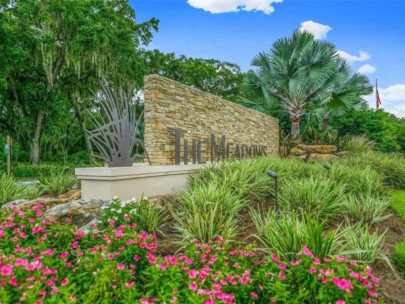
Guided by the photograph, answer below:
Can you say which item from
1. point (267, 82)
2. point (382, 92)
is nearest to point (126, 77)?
point (267, 82)

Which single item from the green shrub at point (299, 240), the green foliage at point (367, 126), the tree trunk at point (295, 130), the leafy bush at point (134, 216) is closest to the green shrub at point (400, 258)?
the green shrub at point (299, 240)

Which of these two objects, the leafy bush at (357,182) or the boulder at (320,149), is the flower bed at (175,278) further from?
the boulder at (320,149)

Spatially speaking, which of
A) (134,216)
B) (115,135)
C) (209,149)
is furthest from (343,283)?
(209,149)

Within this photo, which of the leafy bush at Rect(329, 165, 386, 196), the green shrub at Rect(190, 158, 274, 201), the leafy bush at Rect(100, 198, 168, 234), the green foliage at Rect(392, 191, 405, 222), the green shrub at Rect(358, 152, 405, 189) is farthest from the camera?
the green shrub at Rect(358, 152, 405, 189)

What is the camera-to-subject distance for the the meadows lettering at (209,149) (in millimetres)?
5777

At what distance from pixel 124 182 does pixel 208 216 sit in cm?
158

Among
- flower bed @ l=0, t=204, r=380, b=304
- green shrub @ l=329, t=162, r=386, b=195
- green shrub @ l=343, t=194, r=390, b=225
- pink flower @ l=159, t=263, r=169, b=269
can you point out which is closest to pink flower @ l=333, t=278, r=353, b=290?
flower bed @ l=0, t=204, r=380, b=304

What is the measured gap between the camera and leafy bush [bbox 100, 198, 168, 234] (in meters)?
3.09

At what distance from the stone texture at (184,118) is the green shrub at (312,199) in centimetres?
226

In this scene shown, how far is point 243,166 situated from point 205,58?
69.2 ft

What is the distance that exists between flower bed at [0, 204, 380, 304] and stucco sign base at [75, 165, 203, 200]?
1811mm

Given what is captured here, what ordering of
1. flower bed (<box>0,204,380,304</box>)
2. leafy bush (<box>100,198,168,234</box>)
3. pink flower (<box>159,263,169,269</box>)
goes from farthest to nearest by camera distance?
leafy bush (<box>100,198,168,234</box>) → pink flower (<box>159,263,169,269</box>) → flower bed (<box>0,204,380,304</box>)

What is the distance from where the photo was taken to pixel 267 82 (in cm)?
1393

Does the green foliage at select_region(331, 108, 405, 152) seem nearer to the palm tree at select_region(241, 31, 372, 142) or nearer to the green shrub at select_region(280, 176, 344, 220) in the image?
the palm tree at select_region(241, 31, 372, 142)
